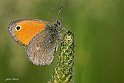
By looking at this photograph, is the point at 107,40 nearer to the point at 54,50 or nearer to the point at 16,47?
the point at 16,47

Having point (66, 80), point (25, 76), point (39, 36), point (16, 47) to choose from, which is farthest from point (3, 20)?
point (66, 80)

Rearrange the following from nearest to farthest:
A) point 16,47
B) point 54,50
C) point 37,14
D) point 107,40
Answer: point 54,50, point 16,47, point 37,14, point 107,40

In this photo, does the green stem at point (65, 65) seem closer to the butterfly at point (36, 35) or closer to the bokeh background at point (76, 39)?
the butterfly at point (36, 35)

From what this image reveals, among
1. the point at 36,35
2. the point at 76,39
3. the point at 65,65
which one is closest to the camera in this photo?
the point at 65,65

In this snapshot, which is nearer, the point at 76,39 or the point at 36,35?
the point at 36,35

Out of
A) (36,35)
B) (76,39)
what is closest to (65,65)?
(36,35)

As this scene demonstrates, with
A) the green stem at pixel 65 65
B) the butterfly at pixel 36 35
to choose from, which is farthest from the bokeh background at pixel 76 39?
the green stem at pixel 65 65

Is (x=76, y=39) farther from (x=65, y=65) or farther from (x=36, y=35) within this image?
(x=65, y=65)
